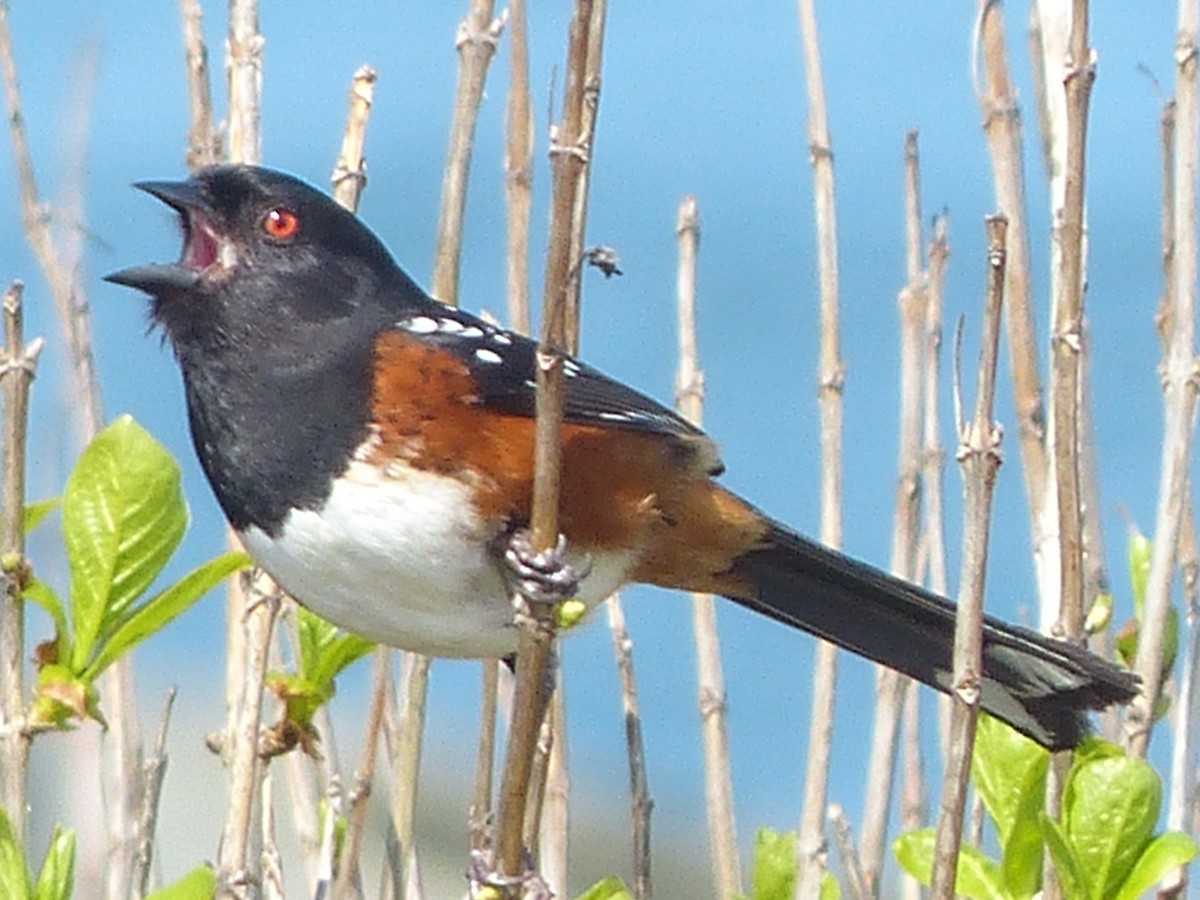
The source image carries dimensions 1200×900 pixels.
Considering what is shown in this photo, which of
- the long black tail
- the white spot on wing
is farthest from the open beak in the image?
the long black tail

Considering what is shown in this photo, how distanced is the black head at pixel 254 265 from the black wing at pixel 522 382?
8 cm

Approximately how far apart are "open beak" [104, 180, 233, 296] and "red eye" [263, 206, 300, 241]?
0.15 feet

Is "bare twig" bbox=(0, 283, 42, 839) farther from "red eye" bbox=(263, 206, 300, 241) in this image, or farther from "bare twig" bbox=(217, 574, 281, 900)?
"red eye" bbox=(263, 206, 300, 241)

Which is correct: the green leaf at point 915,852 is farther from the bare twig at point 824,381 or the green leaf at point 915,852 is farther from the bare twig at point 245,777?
the bare twig at point 245,777

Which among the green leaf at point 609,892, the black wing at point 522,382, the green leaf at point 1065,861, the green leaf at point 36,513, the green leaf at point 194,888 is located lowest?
the green leaf at point 194,888

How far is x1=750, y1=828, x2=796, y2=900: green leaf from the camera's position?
189cm

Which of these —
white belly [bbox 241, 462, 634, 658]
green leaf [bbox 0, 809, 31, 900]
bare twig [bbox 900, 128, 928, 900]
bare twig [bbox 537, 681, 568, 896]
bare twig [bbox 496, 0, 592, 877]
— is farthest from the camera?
bare twig [bbox 900, 128, 928, 900]

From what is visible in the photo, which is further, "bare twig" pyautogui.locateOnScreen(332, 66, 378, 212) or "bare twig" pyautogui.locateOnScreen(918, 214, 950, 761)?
"bare twig" pyautogui.locateOnScreen(918, 214, 950, 761)

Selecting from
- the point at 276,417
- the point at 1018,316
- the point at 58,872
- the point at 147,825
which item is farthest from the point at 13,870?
the point at 1018,316

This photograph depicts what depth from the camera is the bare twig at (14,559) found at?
5.25 feet

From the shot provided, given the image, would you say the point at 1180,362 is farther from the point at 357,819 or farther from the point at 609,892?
the point at 357,819

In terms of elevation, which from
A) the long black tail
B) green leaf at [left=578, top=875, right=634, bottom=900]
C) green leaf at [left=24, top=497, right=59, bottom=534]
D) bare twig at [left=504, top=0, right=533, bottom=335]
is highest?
bare twig at [left=504, top=0, right=533, bottom=335]

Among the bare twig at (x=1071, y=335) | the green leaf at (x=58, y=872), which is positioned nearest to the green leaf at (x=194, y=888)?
the green leaf at (x=58, y=872)

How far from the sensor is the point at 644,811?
208 centimetres
